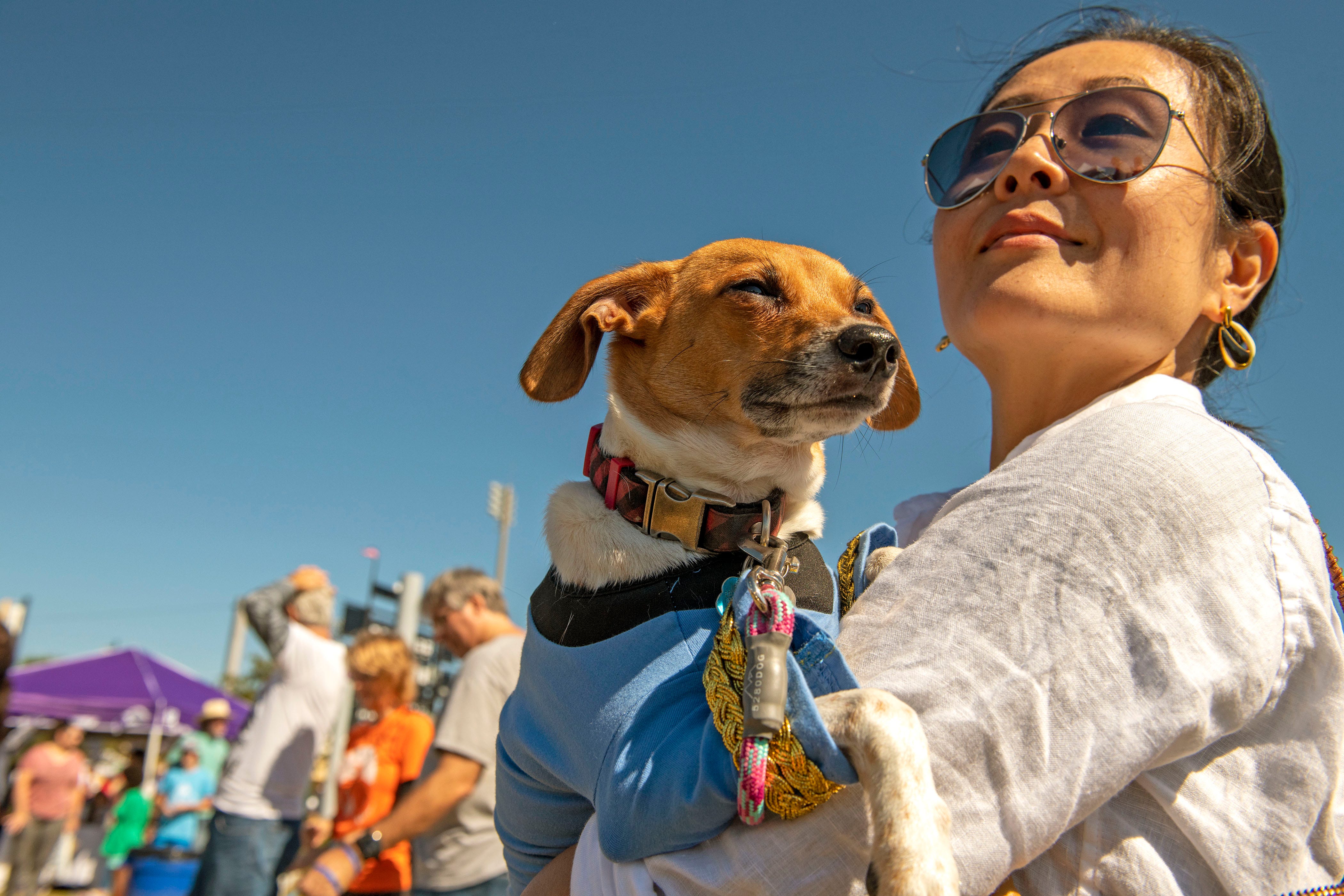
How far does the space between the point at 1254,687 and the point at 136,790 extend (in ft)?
44.8

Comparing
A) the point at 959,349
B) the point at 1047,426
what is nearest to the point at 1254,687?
the point at 1047,426

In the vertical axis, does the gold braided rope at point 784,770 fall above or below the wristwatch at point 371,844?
above

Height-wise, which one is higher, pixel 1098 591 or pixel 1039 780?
pixel 1098 591

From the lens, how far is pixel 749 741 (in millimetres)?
1179

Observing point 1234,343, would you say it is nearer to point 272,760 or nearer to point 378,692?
point 378,692

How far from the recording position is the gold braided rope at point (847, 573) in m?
1.98

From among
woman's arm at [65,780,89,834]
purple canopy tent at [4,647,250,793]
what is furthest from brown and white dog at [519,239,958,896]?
purple canopy tent at [4,647,250,793]

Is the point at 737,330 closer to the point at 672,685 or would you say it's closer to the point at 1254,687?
the point at 672,685

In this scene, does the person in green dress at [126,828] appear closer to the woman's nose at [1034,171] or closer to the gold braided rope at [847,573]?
the gold braided rope at [847,573]

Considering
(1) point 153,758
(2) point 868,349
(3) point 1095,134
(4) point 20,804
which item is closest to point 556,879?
(2) point 868,349

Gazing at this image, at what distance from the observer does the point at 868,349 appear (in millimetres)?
2328

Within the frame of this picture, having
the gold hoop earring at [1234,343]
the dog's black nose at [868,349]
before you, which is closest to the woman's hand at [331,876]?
the dog's black nose at [868,349]

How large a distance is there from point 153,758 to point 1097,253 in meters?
15.8

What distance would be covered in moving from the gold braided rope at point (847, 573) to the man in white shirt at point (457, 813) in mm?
2245
